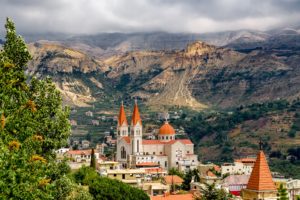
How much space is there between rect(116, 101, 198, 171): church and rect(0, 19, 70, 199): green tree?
7113 cm

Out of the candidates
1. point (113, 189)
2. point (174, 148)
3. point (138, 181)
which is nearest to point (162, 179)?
point (138, 181)

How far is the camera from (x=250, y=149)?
447ft

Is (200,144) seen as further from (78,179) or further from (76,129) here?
(78,179)

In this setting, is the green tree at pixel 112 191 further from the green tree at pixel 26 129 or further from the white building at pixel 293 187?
the white building at pixel 293 187

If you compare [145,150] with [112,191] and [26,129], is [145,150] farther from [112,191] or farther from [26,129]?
[26,129]

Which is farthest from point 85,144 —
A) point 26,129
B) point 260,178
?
point 26,129

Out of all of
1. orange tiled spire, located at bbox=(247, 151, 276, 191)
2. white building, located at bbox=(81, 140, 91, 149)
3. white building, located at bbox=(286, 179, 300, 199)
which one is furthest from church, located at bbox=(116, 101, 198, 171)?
orange tiled spire, located at bbox=(247, 151, 276, 191)

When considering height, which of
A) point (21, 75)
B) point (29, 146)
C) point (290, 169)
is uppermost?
point (21, 75)

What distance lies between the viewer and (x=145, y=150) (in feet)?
305

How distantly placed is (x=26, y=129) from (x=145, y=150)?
256ft

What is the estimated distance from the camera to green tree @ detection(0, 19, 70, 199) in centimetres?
1325

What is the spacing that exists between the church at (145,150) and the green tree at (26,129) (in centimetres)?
7113

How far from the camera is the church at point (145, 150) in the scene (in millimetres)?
91125

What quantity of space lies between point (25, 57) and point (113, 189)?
1192 inches
